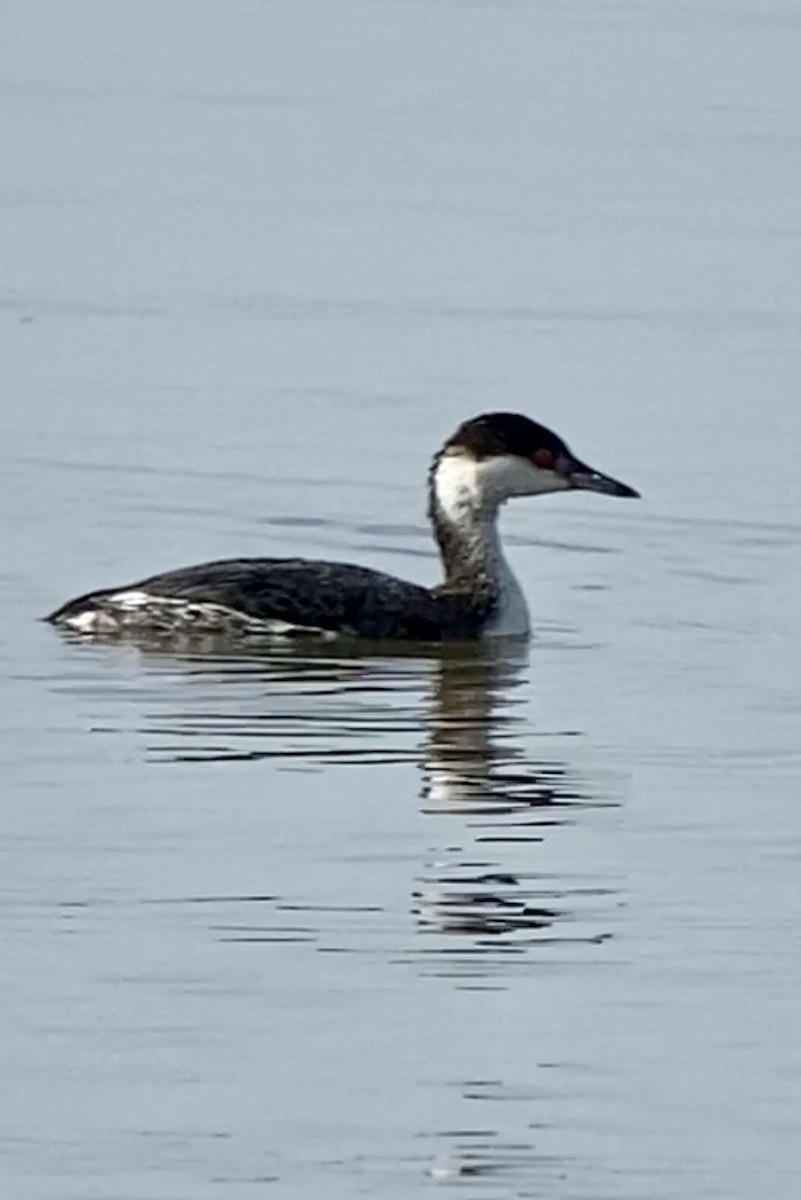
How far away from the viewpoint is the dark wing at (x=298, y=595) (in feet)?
54.3

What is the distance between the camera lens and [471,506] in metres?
17.7

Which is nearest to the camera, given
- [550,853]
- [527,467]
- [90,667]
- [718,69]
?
[550,853]

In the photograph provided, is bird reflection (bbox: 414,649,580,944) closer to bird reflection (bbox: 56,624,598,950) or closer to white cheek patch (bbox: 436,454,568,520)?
bird reflection (bbox: 56,624,598,950)

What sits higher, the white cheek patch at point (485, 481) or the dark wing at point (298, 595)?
the white cheek patch at point (485, 481)

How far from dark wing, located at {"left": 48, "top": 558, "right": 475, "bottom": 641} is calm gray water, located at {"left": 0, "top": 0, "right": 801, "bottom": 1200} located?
0.20 meters

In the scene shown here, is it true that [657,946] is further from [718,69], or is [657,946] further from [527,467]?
[718,69]

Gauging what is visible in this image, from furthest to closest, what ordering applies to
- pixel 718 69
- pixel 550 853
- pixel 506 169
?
1. pixel 718 69
2. pixel 506 169
3. pixel 550 853

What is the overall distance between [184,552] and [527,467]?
1564mm

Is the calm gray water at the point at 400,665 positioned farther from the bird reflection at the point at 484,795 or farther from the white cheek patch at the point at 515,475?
the white cheek patch at the point at 515,475

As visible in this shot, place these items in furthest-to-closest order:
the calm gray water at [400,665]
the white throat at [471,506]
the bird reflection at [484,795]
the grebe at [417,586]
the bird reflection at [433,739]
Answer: the white throat at [471,506]
the grebe at [417,586]
the bird reflection at [433,739]
the bird reflection at [484,795]
the calm gray water at [400,665]

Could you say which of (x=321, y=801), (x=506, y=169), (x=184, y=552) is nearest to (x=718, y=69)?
(x=506, y=169)

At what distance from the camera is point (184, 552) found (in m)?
18.5

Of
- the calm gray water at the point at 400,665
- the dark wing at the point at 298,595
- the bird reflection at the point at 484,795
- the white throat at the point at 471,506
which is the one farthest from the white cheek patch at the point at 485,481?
the bird reflection at the point at 484,795

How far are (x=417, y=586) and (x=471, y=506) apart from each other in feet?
1.84
